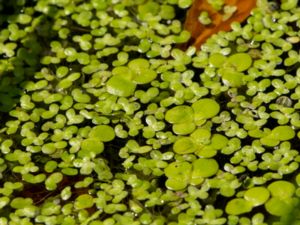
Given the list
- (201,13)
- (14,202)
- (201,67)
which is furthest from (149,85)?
(14,202)

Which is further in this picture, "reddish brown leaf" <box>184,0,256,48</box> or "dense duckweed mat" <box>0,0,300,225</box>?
"reddish brown leaf" <box>184,0,256,48</box>

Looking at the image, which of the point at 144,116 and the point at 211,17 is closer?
the point at 144,116

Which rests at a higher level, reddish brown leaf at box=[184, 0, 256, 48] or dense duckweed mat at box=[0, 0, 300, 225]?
reddish brown leaf at box=[184, 0, 256, 48]

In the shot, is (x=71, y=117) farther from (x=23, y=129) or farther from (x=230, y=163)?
(x=230, y=163)

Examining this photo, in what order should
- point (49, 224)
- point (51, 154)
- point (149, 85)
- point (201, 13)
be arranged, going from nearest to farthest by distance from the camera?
1. point (49, 224)
2. point (51, 154)
3. point (149, 85)
4. point (201, 13)

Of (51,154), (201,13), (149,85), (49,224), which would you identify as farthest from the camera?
(201,13)

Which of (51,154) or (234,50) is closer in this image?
(51,154)
